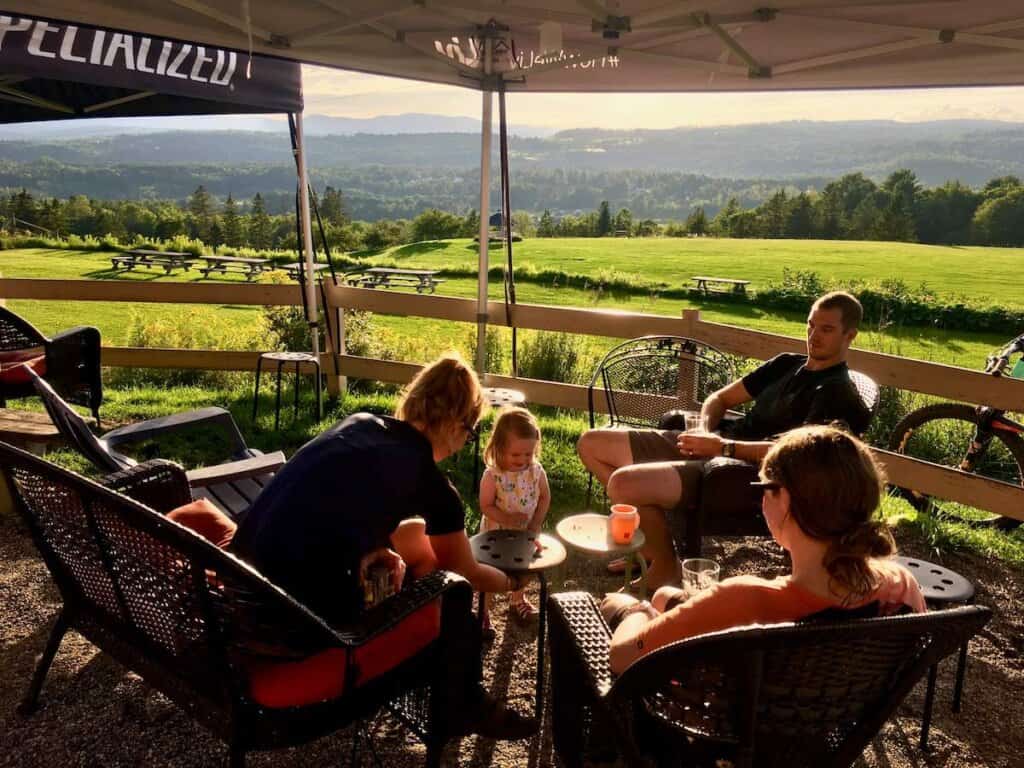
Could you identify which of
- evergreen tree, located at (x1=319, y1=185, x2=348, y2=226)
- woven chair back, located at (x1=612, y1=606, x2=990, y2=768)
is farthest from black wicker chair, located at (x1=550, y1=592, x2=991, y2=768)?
evergreen tree, located at (x1=319, y1=185, x2=348, y2=226)

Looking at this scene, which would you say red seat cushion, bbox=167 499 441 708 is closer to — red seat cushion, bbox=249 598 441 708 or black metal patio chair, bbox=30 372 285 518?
red seat cushion, bbox=249 598 441 708

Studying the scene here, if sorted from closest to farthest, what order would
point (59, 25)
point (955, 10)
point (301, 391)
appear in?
point (59, 25) → point (955, 10) → point (301, 391)

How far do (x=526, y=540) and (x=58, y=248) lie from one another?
123 ft

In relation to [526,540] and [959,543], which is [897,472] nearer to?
[959,543]

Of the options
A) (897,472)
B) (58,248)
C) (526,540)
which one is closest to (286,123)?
(526,540)

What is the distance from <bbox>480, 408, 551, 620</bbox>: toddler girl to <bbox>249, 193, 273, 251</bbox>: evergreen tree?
1564 inches

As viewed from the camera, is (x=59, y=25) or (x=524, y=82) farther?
(x=524, y=82)

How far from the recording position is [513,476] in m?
3.13

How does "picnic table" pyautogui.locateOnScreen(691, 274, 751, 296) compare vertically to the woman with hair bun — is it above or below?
below

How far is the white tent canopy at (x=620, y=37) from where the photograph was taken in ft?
13.4

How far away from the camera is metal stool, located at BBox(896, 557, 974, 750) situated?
7.70 ft

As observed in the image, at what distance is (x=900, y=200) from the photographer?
44406 mm

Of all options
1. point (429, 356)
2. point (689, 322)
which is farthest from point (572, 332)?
point (429, 356)

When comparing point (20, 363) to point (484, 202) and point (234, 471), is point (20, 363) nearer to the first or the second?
point (234, 471)
